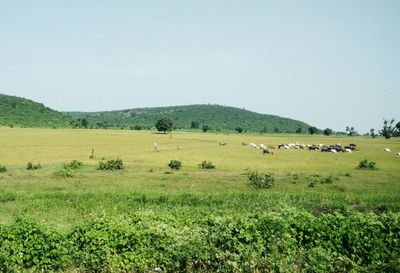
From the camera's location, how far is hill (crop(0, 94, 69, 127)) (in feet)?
525

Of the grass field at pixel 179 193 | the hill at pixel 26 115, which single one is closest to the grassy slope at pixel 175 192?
the grass field at pixel 179 193

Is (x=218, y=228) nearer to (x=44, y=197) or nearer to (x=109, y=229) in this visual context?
(x=109, y=229)

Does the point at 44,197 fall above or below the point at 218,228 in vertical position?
below

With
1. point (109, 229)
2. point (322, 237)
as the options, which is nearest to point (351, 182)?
point (322, 237)

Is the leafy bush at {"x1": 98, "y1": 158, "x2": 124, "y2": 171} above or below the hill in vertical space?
below

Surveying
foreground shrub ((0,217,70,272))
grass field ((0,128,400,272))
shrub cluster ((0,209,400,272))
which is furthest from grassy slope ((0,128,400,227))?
foreground shrub ((0,217,70,272))

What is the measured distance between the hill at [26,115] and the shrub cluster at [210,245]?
506ft

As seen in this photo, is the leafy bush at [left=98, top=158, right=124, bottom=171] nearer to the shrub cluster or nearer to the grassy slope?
the grassy slope

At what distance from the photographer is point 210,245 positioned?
1187 cm

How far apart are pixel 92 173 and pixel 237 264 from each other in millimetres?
28393

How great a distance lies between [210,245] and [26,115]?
598ft

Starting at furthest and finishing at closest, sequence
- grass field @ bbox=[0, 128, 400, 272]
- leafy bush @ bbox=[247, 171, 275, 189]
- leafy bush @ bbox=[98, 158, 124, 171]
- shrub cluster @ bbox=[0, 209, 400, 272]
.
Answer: leafy bush @ bbox=[98, 158, 124, 171], leafy bush @ bbox=[247, 171, 275, 189], grass field @ bbox=[0, 128, 400, 272], shrub cluster @ bbox=[0, 209, 400, 272]

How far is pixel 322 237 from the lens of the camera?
13.0m

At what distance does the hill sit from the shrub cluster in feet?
506
